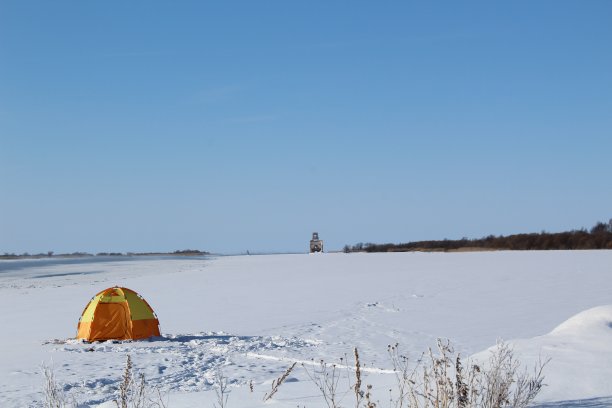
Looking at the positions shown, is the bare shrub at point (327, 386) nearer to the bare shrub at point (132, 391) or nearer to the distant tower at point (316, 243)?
the bare shrub at point (132, 391)

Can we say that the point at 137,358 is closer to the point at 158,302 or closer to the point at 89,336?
the point at 89,336

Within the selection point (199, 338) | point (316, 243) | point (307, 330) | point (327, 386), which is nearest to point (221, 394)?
point (327, 386)

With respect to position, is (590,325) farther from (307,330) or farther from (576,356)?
(307,330)

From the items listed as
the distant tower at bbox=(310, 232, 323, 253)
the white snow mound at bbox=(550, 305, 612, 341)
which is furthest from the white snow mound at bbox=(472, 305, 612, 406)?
the distant tower at bbox=(310, 232, 323, 253)

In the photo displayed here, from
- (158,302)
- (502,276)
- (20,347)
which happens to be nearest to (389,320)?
(20,347)

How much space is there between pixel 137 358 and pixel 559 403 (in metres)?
7.68

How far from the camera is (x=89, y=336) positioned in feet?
45.1

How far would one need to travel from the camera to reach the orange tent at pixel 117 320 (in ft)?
45.6

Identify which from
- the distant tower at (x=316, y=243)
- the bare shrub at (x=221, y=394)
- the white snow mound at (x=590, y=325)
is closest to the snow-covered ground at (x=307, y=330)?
the white snow mound at (x=590, y=325)

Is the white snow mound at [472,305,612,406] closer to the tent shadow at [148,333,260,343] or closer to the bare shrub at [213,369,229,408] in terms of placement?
the bare shrub at [213,369,229,408]

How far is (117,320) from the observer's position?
1409 centimetres

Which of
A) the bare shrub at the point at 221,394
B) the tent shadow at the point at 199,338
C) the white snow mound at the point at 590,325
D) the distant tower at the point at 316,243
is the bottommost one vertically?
the tent shadow at the point at 199,338

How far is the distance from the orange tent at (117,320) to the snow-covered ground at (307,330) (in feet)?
1.61

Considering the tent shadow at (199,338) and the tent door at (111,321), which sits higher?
the tent door at (111,321)
